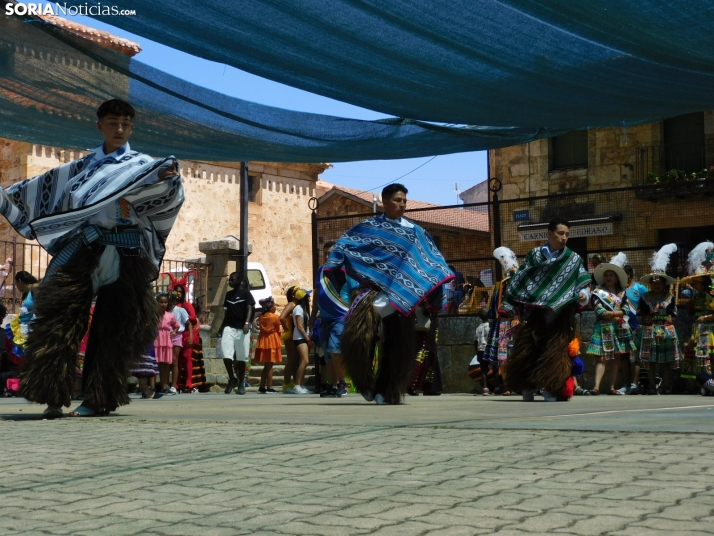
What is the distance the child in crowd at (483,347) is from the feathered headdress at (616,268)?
1.62 metres

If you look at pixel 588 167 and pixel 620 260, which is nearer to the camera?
pixel 620 260

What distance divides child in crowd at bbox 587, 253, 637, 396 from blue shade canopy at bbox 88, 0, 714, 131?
5.62 metres

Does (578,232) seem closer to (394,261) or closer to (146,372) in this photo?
(146,372)

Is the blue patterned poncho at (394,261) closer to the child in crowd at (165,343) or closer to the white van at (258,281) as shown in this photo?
the child in crowd at (165,343)

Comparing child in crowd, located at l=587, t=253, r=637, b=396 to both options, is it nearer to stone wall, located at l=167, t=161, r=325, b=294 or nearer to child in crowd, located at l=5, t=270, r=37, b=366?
child in crowd, located at l=5, t=270, r=37, b=366

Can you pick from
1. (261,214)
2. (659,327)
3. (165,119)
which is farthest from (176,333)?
(261,214)

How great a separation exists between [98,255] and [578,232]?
67.2 feet

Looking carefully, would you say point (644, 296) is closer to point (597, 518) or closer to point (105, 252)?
point (105, 252)

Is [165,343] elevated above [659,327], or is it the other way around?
[659,327]

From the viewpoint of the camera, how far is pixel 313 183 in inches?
1662

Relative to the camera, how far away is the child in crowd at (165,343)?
49.8 feet

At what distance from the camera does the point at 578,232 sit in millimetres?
26391

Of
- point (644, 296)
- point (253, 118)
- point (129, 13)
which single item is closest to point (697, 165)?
point (644, 296)

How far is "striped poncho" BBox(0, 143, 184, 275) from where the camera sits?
6867mm
